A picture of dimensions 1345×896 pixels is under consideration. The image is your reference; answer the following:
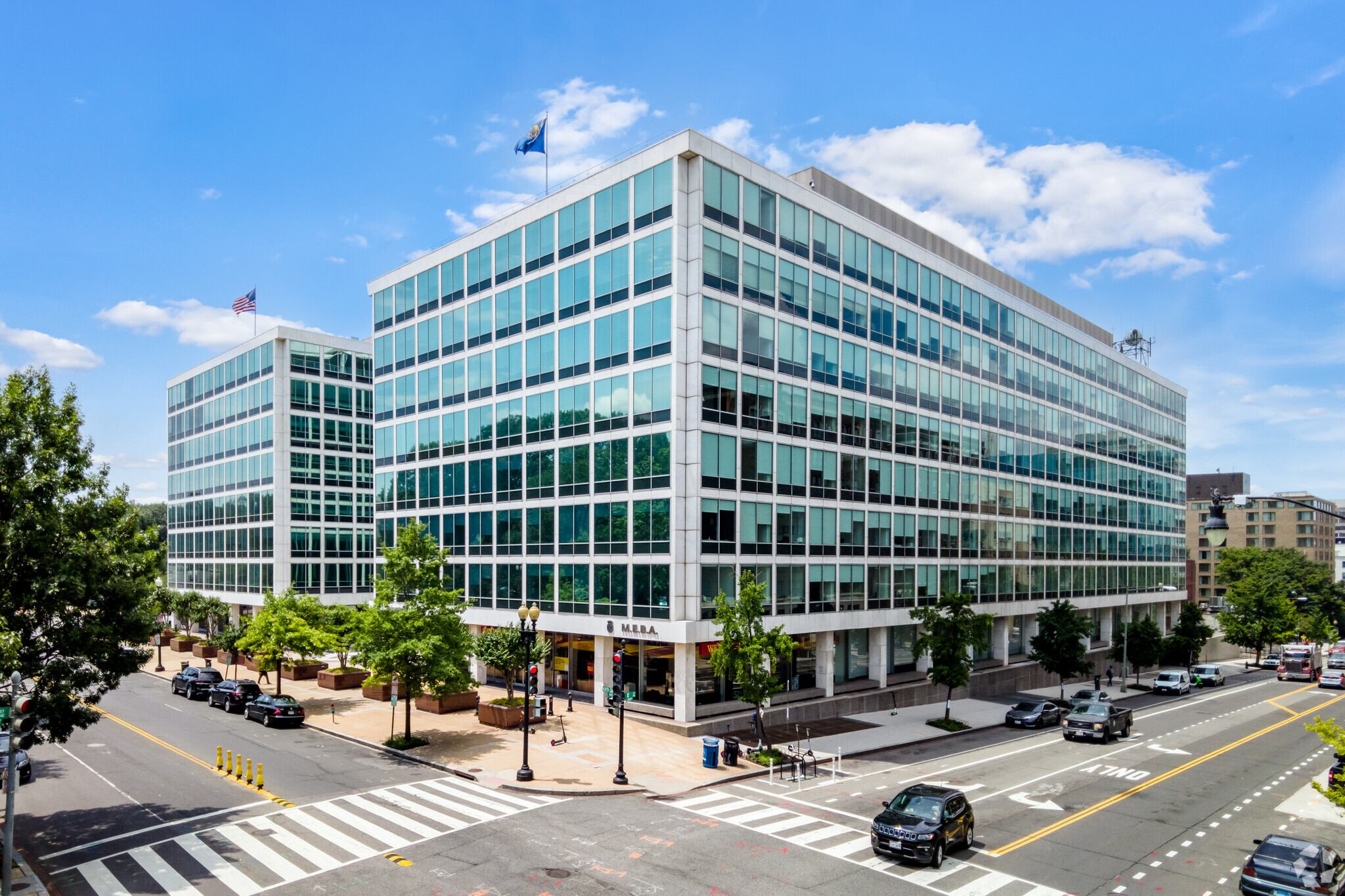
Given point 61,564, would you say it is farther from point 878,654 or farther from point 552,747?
point 878,654

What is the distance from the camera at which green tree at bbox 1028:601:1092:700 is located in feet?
182

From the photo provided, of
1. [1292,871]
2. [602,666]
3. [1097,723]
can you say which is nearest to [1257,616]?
[1097,723]

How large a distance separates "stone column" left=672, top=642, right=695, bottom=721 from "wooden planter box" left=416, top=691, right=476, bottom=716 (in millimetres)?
10904

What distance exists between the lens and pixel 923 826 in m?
21.3

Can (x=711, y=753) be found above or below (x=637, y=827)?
below

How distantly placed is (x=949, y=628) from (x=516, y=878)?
30660 millimetres

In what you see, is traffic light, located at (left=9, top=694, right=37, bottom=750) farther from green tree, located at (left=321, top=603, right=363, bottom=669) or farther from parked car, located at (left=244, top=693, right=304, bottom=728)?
green tree, located at (left=321, top=603, right=363, bottom=669)

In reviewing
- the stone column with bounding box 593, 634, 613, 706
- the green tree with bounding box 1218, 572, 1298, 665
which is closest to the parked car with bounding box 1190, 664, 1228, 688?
the green tree with bounding box 1218, 572, 1298, 665

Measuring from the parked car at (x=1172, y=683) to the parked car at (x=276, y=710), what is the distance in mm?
57530

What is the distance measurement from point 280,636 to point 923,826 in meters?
36.4

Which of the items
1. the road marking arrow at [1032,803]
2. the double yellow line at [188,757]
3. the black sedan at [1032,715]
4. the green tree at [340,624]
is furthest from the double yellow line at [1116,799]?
the green tree at [340,624]

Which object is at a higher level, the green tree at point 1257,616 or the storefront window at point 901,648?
the storefront window at point 901,648

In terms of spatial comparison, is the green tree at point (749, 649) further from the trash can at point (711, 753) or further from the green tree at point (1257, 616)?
the green tree at point (1257, 616)

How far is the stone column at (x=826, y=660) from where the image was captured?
46.7m
